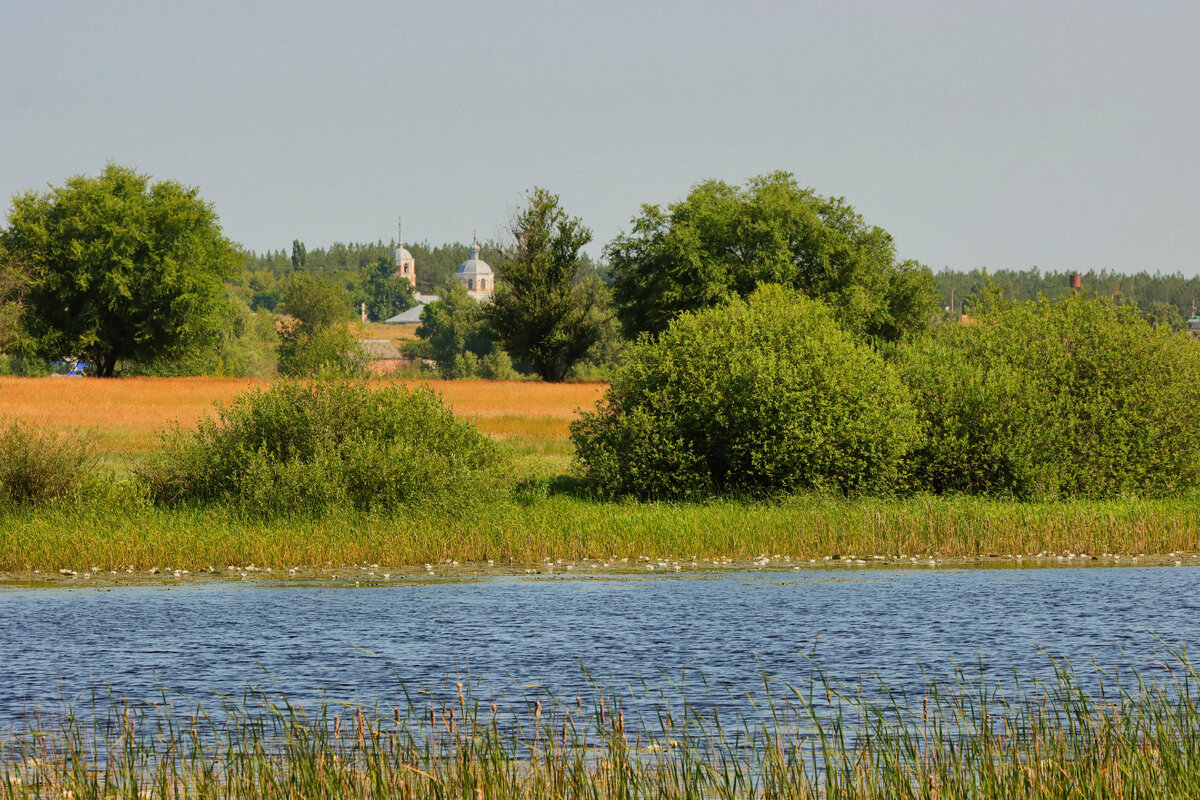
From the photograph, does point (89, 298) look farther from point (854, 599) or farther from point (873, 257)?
point (854, 599)

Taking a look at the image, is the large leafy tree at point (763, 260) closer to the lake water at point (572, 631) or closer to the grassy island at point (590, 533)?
the grassy island at point (590, 533)

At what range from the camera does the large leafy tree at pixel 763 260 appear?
274 feet

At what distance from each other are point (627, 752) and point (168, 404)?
184 feet

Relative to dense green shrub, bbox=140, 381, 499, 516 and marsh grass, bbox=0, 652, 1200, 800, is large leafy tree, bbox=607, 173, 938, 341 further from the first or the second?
marsh grass, bbox=0, 652, 1200, 800

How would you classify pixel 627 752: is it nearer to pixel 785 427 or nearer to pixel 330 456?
pixel 330 456

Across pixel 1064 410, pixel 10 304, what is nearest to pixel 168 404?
pixel 10 304

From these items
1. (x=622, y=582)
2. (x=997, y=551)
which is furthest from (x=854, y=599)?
(x=997, y=551)

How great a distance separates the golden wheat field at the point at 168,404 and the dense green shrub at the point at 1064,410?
1960cm

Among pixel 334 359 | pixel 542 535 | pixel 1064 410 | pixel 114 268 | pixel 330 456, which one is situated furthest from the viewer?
pixel 114 268

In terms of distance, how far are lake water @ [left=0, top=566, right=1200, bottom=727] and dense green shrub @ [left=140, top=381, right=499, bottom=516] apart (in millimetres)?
6257

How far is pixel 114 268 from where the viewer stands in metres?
86.9

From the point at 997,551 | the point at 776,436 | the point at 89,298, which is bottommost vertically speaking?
the point at 997,551

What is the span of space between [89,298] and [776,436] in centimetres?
6496

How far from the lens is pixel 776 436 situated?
3628 centimetres
